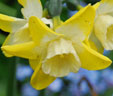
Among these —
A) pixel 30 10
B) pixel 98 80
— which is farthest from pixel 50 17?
pixel 98 80

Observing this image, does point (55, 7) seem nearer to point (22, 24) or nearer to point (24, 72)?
point (22, 24)

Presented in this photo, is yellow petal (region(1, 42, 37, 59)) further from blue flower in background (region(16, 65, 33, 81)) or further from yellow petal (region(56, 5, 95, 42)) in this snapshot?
blue flower in background (region(16, 65, 33, 81))

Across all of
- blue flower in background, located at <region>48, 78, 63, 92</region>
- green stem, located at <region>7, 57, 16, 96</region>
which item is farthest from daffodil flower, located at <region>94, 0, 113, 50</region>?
blue flower in background, located at <region>48, 78, 63, 92</region>

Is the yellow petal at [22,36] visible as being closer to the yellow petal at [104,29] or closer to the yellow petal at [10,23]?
the yellow petal at [10,23]

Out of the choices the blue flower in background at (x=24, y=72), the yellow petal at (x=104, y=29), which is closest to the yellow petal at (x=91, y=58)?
the yellow petal at (x=104, y=29)

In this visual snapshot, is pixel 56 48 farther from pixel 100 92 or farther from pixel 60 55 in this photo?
pixel 100 92
